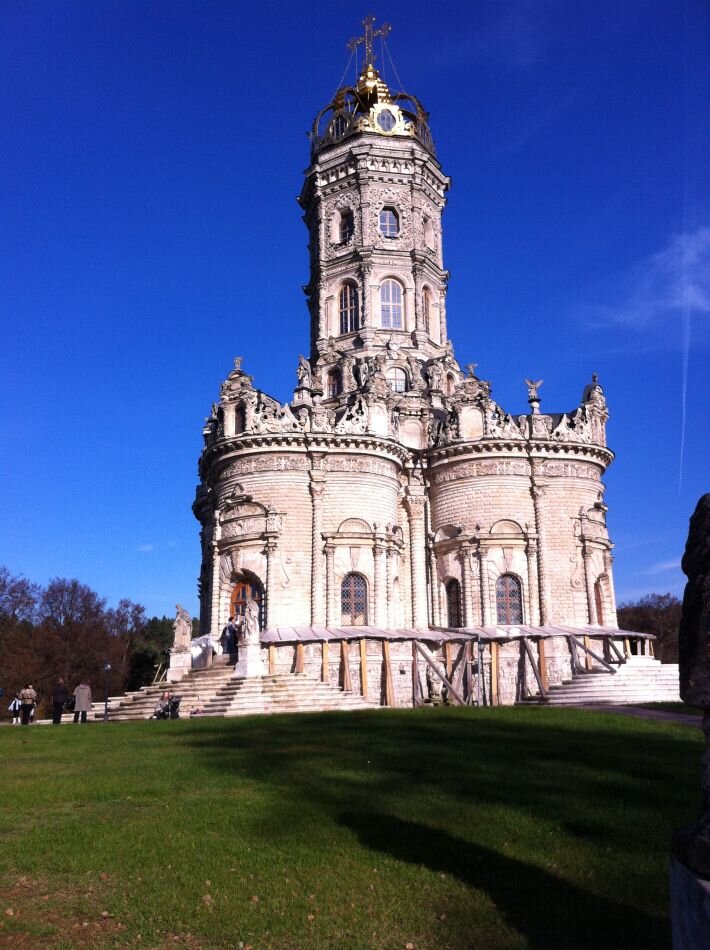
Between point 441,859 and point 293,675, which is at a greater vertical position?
point 293,675

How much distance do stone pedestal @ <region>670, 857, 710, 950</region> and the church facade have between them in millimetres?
25323

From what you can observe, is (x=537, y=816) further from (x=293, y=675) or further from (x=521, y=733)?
(x=293, y=675)

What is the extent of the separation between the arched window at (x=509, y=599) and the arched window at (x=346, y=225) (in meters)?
19.6

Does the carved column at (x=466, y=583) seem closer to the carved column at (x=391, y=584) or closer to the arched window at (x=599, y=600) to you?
the carved column at (x=391, y=584)

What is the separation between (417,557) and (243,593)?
8044 millimetres

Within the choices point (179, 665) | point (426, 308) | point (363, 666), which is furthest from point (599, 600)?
point (179, 665)

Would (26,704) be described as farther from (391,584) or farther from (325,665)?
(391,584)

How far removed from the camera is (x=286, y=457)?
34062 mm

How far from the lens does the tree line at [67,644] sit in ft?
177

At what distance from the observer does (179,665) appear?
103 feet

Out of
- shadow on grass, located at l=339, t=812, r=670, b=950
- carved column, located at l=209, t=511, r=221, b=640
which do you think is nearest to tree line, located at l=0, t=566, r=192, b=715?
carved column, located at l=209, t=511, r=221, b=640

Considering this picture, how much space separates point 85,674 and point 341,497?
32726 millimetres

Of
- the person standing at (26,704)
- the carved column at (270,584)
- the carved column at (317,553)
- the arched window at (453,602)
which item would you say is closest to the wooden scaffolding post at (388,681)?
the carved column at (317,553)

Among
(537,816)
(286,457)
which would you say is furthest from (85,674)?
(537,816)
